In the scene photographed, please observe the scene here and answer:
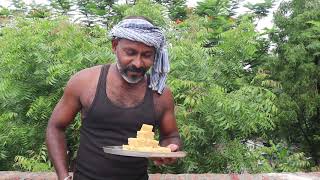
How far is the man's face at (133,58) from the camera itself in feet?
6.93

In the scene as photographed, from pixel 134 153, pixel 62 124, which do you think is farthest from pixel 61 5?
pixel 134 153

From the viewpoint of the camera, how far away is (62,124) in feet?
7.53

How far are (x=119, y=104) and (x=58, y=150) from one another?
36 cm

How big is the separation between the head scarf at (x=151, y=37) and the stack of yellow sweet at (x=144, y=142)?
224mm

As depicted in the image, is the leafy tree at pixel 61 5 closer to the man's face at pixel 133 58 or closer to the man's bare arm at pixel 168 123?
the man's bare arm at pixel 168 123

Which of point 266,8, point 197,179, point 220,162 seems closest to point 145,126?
point 197,179

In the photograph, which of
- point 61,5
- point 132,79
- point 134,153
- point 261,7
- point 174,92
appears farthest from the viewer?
point 261,7

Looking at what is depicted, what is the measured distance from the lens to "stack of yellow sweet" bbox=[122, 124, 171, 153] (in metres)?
2.03

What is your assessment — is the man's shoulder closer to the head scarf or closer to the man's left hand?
the head scarf

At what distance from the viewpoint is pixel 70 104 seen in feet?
7.38

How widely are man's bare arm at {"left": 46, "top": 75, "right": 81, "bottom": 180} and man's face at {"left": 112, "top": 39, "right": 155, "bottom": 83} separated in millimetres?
224

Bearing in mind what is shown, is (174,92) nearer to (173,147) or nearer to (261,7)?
(173,147)

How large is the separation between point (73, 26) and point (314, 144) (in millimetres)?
8045

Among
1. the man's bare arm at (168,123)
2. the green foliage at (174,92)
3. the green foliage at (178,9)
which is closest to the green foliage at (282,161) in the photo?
the green foliage at (174,92)
